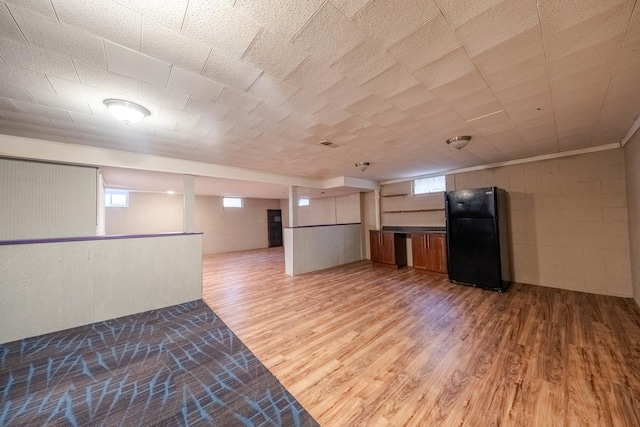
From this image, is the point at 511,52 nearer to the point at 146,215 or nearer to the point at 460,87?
the point at 460,87

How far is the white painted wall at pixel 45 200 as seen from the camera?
3049 millimetres

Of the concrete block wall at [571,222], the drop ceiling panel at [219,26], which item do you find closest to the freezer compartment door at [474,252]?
the concrete block wall at [571,222]

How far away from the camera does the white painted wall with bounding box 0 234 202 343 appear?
2674 mm

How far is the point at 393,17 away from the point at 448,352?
9.26ft

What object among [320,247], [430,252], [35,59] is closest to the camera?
[35,59]

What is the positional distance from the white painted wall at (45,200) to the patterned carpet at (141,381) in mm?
1519

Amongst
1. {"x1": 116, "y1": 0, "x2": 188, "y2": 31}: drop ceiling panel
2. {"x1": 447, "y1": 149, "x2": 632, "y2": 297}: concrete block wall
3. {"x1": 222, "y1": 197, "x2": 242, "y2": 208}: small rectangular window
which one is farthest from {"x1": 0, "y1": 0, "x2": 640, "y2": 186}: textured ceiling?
{"x1": 222, "y1": 197, "x2": 242, "y2": 208}: small rectangular window

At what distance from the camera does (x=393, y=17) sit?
4.19ft

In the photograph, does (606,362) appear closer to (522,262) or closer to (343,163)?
(522,262)

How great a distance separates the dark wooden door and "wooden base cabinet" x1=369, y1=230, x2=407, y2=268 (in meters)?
5.63

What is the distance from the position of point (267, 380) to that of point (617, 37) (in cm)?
350

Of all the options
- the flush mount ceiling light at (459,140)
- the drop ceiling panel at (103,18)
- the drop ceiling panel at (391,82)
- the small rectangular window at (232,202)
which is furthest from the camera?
the small rectangular window at (232,202)

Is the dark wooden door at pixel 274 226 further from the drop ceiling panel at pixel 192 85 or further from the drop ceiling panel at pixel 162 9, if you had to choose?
the drop ceiling panel at pixel 162 9

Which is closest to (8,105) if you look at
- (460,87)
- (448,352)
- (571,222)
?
(460,87)
